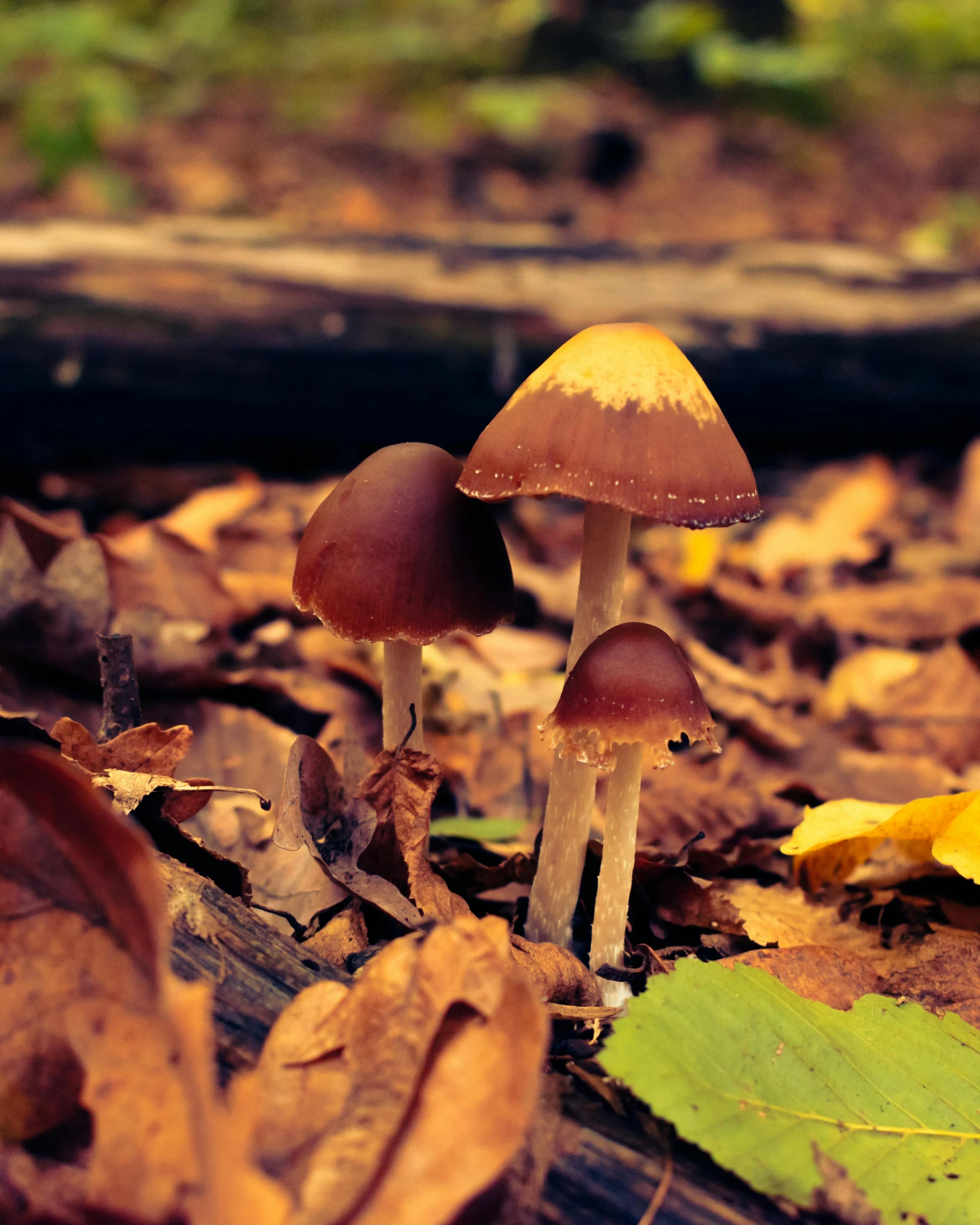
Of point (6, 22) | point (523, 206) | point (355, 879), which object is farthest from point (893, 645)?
point (6, 22)

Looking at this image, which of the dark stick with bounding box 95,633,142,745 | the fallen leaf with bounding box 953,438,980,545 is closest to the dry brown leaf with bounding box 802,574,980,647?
the fallen leaf with bounding box 953,438,980,545

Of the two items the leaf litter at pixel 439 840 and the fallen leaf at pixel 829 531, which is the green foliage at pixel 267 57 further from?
the leaf litter at pixel 439 840

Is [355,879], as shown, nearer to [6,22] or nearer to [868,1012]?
[868,1012]

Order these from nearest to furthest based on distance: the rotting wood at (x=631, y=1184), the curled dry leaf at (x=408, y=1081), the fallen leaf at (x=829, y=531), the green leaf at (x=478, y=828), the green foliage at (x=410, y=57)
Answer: the curled dry leaf at (x=408, y=1081) → the rotting wood at (x=631, y=1184) → the green leaf at (x=478, y=828) → the fallen leaf at (x=829, y=531) → the green foliage at (x=410, y=57)

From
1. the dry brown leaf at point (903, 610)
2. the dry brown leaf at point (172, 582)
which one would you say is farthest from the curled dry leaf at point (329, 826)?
the dry brown leaf at point (903, 610)

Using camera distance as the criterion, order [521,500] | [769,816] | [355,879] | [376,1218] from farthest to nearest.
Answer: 1. [521,500]
2. [769,816]
3. [355,879]
4. [376,1218]
